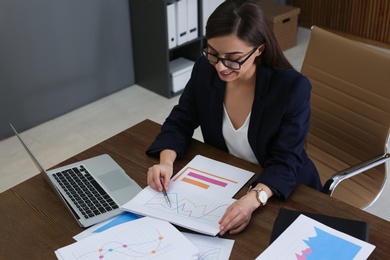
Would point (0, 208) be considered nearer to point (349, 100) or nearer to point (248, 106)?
point (248, 106)

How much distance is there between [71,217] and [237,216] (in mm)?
478

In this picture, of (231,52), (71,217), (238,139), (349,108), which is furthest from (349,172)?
(71,217)

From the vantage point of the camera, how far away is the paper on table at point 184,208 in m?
1.45

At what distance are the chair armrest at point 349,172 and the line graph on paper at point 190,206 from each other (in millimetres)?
487

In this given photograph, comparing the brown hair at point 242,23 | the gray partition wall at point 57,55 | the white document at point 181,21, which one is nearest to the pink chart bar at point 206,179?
the brown hair at point 242,23

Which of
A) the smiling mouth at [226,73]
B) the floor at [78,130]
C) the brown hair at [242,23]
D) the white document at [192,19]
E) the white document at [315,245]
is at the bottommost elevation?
the floor at [78,130]

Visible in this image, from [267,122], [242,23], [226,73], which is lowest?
[267,122]

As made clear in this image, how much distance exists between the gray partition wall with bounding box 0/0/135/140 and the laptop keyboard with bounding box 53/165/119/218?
1683 millimetres

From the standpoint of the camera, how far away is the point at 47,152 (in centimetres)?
318

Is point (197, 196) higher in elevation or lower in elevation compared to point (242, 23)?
lower

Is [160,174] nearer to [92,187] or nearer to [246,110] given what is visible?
[92,187]

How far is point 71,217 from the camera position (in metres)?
1.52

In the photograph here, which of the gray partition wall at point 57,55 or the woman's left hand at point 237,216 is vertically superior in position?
the woman's left hand at point 237,216

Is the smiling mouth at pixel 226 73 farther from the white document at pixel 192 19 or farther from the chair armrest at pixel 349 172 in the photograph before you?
the white document at pixel 192 19
